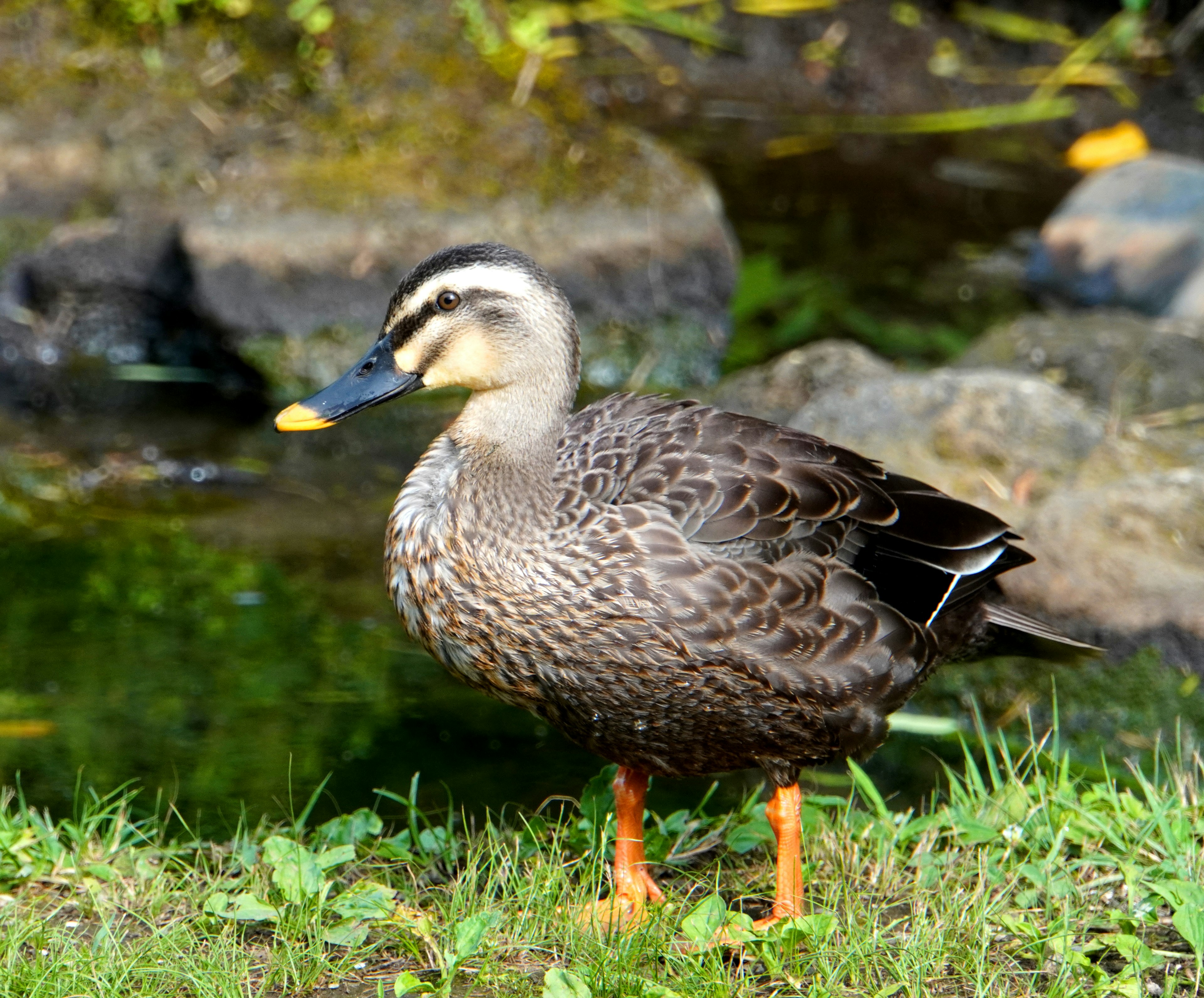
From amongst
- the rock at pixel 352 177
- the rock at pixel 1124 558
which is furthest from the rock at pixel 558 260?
the rock at pixel 1124 558

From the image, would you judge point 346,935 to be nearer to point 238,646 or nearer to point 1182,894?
point 1182,894

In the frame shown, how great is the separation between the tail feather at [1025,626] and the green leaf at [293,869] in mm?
1691

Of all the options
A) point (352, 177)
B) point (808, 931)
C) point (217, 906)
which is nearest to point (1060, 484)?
point (808, 931)

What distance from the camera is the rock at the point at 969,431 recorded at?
16.3ft

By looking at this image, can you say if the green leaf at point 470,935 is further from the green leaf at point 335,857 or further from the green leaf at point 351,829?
the green leaf at point 351,829

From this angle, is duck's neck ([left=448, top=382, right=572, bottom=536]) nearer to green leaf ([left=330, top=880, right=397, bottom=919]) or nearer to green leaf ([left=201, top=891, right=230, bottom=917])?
green leaf ([left=330, top=880, right=397, bottom=919])

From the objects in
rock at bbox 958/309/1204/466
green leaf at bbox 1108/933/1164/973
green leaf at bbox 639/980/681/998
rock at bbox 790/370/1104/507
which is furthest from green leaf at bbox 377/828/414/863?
rock at bbox 958/309/1204/466

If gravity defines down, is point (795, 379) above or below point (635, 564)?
below

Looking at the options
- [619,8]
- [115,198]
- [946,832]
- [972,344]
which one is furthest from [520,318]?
[619,8]

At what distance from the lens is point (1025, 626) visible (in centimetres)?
358

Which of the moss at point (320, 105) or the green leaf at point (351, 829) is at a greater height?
the moss at point (320, 105)

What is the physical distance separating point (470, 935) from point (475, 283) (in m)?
1.33

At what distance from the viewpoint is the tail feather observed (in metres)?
3.56

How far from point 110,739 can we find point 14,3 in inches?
188
